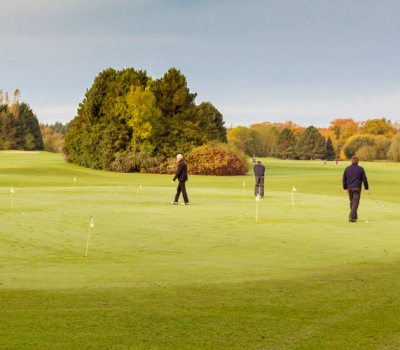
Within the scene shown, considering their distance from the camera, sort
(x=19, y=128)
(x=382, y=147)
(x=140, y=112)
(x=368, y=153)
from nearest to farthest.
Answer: (x=140, y=112) < (x=368, y=153) < (x=382, y=147) < (x=19, y=128)

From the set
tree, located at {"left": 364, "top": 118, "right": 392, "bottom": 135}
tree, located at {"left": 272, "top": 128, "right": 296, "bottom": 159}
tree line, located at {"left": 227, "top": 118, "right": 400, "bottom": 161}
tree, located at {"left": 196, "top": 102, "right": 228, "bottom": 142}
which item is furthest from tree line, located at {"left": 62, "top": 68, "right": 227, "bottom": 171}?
tree, located at {"left": 364, "top": 118, "right": 392, "bottom": 135}

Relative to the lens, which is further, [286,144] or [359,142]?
[286,144]

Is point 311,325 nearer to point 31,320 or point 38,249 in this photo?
point 31,320

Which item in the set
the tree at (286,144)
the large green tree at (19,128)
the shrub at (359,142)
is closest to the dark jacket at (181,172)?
the large green tree at (19,128)

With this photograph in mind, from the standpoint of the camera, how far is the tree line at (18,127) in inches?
4611

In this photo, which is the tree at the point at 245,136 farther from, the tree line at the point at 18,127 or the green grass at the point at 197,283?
the green grass at the point at 197,283

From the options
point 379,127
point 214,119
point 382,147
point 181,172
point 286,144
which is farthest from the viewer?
point 379,127

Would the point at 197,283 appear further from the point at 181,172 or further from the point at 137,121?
the point at 137,121

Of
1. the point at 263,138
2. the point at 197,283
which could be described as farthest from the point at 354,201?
the point at 263,138

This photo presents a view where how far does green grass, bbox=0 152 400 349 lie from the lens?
5.33 metres

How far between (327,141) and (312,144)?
6644 mm

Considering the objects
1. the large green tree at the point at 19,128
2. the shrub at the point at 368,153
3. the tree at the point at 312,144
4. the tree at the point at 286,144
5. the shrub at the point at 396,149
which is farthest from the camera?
the tree at the point at 286,144

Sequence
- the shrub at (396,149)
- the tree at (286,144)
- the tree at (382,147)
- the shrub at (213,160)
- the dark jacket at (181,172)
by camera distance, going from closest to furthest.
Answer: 1. the dark jacket at (181,172)
2. the shrub at (213,160)
3. the shrub at (396,149)
4. the tree at (382,147)
5. the tree at (286,144)

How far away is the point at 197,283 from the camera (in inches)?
303
